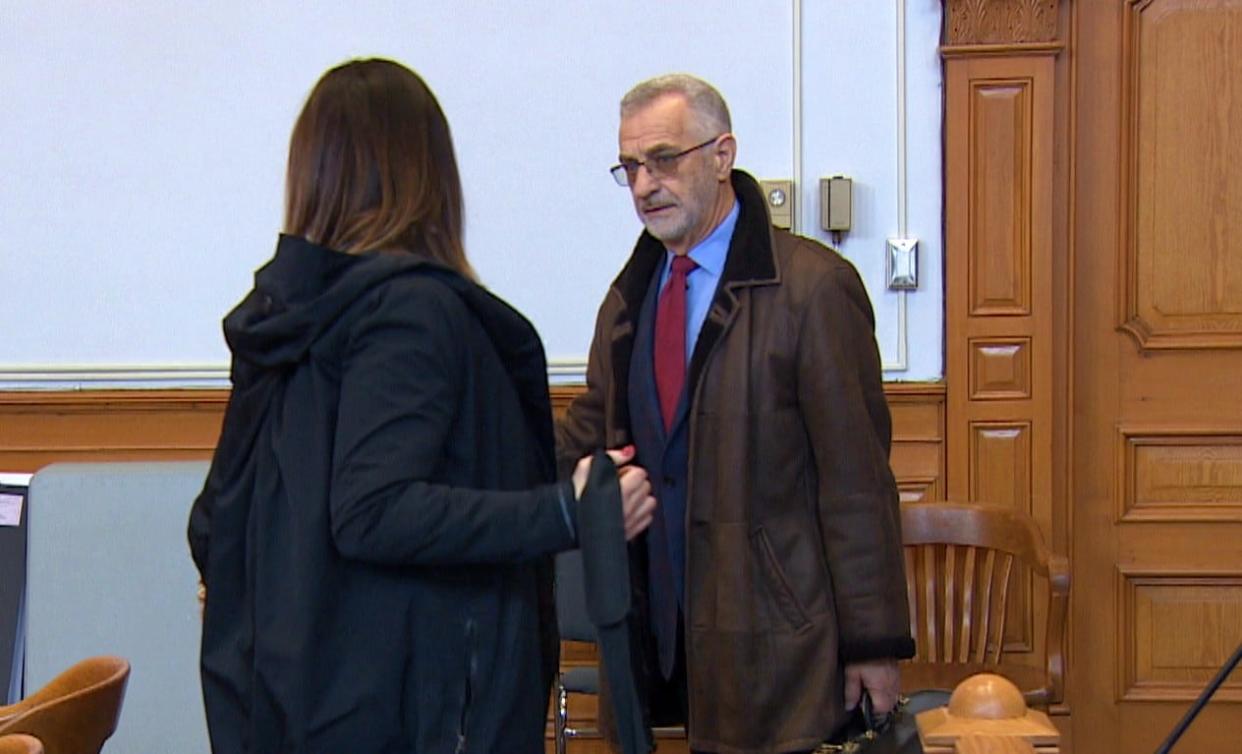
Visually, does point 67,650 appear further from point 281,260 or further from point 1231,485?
point 1231,485

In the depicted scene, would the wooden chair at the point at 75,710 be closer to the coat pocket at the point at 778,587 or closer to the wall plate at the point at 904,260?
the coat pocket at the point at 778,587

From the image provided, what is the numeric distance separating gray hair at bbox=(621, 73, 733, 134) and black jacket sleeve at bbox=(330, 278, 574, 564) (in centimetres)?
101

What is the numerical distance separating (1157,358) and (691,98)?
6.68ft

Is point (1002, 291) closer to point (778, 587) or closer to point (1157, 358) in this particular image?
point (1157, 358)

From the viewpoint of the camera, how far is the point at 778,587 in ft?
8.43

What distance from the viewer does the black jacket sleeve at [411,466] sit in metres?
1.75

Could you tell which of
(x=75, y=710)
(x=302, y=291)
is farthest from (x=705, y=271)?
(x=75, y=710)

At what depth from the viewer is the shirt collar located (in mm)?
2736

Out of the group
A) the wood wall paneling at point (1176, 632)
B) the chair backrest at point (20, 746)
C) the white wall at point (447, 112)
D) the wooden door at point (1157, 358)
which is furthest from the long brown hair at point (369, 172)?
the wood wall paneling at point (1176, 632)

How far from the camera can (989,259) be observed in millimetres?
4156

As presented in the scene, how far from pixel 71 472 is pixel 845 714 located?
1.95 meters

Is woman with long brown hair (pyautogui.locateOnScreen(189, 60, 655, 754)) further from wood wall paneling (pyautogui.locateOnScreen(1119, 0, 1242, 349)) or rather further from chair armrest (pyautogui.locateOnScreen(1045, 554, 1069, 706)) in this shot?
wood wall paneling (pyautogui.locateOnScreen(1119, 0, 1242, 349))

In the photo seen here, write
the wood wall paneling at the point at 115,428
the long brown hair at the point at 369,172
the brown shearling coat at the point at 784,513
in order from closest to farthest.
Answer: the long brown hair at the point at 369,172 → the brown shearling coat at the point at 784,513 → the wood wall paneling at the point at 115,428

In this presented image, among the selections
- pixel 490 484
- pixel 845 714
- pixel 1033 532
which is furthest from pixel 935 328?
pixel 490 484
